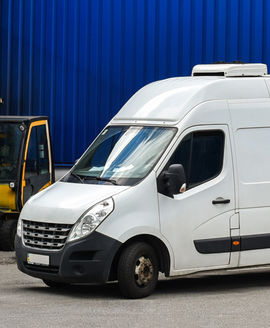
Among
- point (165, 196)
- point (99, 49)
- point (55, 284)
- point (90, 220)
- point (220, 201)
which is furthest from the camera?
point (99, 49)

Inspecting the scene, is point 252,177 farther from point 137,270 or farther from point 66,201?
point 66,201

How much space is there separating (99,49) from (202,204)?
8.83 metres

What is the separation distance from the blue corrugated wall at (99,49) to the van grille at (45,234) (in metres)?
8.60

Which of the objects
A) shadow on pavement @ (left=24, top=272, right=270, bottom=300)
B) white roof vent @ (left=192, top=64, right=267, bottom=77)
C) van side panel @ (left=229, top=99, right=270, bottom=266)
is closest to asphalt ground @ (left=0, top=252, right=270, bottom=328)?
shadow on pavement @ (left=24, top=272, right=270, bottom=300)

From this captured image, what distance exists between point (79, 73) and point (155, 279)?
9411 mm

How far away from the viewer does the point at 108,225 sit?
997 cm

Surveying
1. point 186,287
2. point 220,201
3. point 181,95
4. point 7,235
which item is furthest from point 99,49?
point 220,201

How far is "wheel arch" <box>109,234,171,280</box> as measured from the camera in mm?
10164

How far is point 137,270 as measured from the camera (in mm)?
10141

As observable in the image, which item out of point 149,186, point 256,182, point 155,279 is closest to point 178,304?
point 155,279

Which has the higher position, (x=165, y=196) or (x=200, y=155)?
(x=200, y=155)

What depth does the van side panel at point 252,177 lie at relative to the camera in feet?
35.9

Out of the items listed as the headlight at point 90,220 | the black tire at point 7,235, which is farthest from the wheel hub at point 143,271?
the black tire at point 7,235

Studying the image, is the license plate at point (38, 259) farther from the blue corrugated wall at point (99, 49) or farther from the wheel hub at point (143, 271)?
the blue corrugated wall at point (99, 49)
